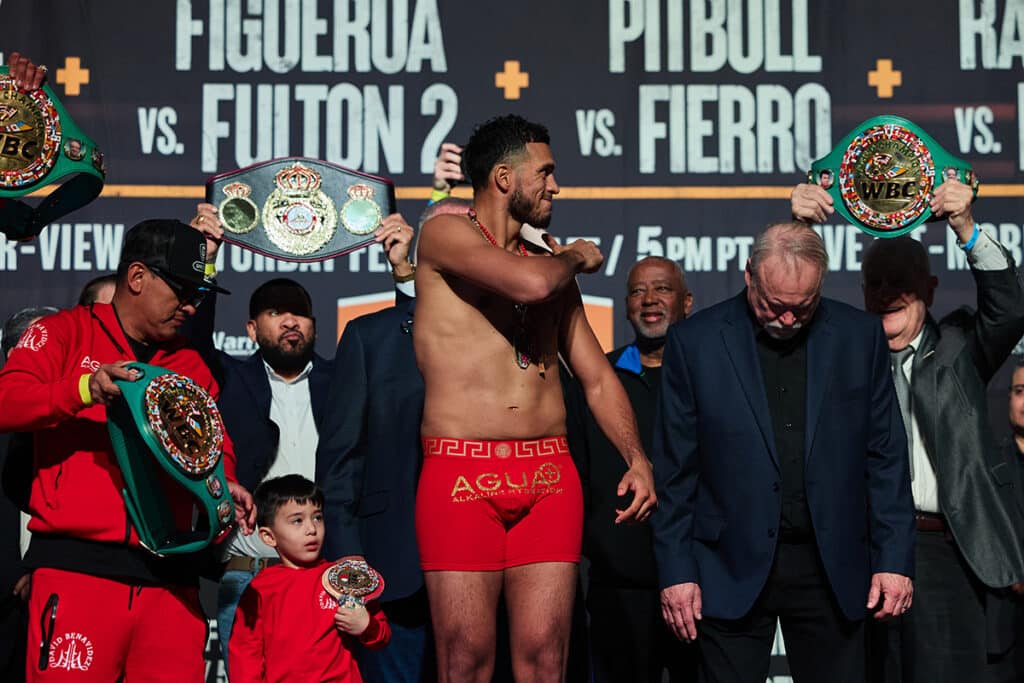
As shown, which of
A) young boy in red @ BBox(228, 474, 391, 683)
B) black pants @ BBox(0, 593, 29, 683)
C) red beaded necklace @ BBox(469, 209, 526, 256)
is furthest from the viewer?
black pants @ BBox(0, 593, 29, 683)

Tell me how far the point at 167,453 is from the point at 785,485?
1.68 meters

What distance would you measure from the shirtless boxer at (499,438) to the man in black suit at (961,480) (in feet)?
4.20

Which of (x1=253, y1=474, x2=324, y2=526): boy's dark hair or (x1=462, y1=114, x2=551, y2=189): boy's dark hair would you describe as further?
(x1=253, y1=474, x2=324, y2=526): boy's dark hair

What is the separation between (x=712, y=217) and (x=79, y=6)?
3.09 m

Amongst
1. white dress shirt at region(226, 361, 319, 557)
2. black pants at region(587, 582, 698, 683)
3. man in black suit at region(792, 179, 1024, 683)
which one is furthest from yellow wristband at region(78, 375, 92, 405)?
man in black suit at region(792, 179, 1024, 683)

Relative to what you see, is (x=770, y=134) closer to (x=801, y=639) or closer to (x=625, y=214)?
(x=625, y=214)

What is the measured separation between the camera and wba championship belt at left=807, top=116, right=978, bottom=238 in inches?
171

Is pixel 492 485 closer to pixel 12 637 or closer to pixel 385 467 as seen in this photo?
pixel 385 467

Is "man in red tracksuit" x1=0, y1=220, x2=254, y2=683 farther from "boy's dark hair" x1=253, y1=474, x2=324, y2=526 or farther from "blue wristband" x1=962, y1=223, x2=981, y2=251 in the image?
"blue wristband" x1=962, y1=223, x2=981, y2=251

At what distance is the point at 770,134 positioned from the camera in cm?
621

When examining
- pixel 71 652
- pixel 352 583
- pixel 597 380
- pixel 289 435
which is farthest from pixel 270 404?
pixel 597 380

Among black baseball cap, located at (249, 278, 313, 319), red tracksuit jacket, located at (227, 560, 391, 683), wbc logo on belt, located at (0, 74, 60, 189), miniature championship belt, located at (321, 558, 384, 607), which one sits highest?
wbc logo on belt, located at (0, 74, 60, 189)

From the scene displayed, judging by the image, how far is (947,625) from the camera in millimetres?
4270

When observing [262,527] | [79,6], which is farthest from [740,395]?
[79,6]
